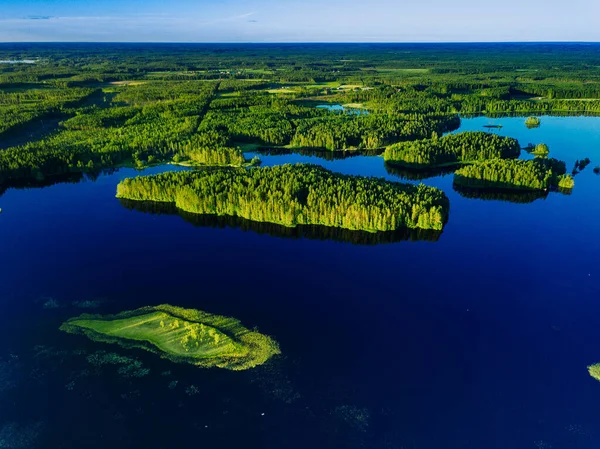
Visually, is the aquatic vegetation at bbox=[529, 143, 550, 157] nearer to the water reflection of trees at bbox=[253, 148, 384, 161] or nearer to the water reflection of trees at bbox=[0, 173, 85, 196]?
the water reflection of trees at bbox=[253, 148, 384, 161]

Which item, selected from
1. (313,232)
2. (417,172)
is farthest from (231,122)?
(313,232)

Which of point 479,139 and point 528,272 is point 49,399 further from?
point 479,139

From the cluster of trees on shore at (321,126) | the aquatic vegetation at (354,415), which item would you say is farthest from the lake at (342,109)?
the aquatic vegetation at (354,415)

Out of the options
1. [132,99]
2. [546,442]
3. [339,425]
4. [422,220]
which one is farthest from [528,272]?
[132,99]

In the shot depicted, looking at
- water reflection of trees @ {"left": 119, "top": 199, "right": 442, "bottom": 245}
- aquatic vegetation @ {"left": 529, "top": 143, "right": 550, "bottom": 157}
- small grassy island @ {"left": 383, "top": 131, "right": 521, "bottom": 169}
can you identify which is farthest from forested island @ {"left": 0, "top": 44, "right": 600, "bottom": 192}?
water reflection of trees @ {"left": 119, "top": 199, "right": 442, "bottom": 245}

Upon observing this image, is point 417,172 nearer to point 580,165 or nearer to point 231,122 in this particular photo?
point 580,165

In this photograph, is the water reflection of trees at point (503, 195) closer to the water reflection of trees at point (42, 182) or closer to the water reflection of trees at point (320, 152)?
the water reflection of trees at point (320, 152)
